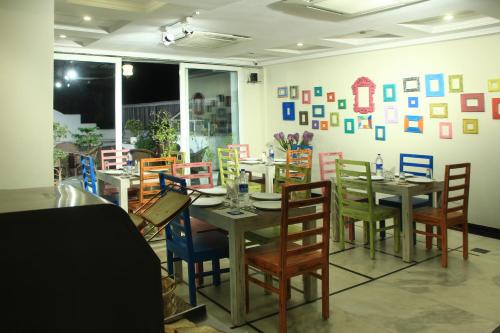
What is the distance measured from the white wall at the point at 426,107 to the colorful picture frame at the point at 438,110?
0.05 meters

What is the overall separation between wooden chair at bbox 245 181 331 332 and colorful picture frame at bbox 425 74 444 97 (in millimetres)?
3400

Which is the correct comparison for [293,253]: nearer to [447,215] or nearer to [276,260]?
[276,260]

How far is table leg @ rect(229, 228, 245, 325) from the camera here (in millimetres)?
2766

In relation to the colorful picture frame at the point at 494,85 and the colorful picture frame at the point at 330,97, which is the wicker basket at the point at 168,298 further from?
the colorful picture frame at the point at 330,97

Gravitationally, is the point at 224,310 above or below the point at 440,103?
below

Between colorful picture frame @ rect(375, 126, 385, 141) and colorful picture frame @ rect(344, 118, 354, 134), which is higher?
colorful picture frame @ rect(344, 118, 354, 134)

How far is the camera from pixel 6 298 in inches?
33.1

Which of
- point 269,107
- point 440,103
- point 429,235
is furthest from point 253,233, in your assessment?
point 269,107

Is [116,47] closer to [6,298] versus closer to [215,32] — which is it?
[215,32]

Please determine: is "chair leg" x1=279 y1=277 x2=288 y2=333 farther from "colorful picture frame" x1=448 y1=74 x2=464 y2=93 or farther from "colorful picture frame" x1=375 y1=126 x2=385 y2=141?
"colorful picture frame" x1=375 y1=126 x2=385 y2=141

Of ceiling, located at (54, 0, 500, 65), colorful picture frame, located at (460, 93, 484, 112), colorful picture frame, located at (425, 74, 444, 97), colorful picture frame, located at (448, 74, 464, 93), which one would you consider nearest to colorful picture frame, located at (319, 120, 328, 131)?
ceiling, located at (54, 0, 500, 65)

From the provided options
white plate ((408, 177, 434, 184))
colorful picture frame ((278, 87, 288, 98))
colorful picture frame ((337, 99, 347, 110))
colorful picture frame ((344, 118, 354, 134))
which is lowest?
white plate ((408, 177, 434, 184))

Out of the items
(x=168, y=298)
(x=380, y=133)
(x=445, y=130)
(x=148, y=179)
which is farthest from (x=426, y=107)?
(x=168, y=298)

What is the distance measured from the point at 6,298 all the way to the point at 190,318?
593mm
